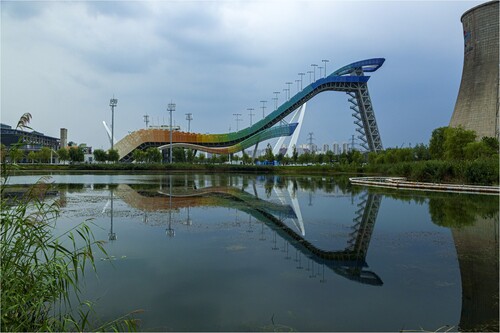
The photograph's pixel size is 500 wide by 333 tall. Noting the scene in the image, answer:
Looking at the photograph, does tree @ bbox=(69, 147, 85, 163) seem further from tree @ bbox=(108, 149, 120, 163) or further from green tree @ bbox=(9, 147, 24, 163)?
green tree @ bbox=(9, 147, 24, 163)

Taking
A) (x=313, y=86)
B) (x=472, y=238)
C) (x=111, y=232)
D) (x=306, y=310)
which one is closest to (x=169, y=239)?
(x=111, y=232)

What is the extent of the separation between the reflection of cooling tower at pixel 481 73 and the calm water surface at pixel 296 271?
2357 centimetres

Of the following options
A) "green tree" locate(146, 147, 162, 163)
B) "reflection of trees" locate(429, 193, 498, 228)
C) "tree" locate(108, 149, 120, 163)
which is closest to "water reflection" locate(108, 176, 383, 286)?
"reflection of trees" locate(429, 193, 498, 228)

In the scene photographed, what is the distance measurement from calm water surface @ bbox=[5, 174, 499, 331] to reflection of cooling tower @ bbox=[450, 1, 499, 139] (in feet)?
77.3

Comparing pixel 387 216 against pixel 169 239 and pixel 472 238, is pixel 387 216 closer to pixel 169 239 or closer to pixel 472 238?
pixel 472 238

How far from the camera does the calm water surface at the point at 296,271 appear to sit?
4.59 meters

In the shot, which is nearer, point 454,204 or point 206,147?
point 454,204

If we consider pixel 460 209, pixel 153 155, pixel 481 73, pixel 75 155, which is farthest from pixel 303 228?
pixel 75 155

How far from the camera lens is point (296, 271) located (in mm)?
6445

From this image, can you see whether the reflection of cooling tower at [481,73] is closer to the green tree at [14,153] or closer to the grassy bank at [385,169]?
the grassy bank at [385,169]

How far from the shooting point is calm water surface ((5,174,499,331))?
459cm

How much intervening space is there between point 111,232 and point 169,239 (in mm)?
1733

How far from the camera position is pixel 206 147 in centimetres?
7456

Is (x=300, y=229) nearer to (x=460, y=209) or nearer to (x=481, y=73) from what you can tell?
(x=460, y=209)
